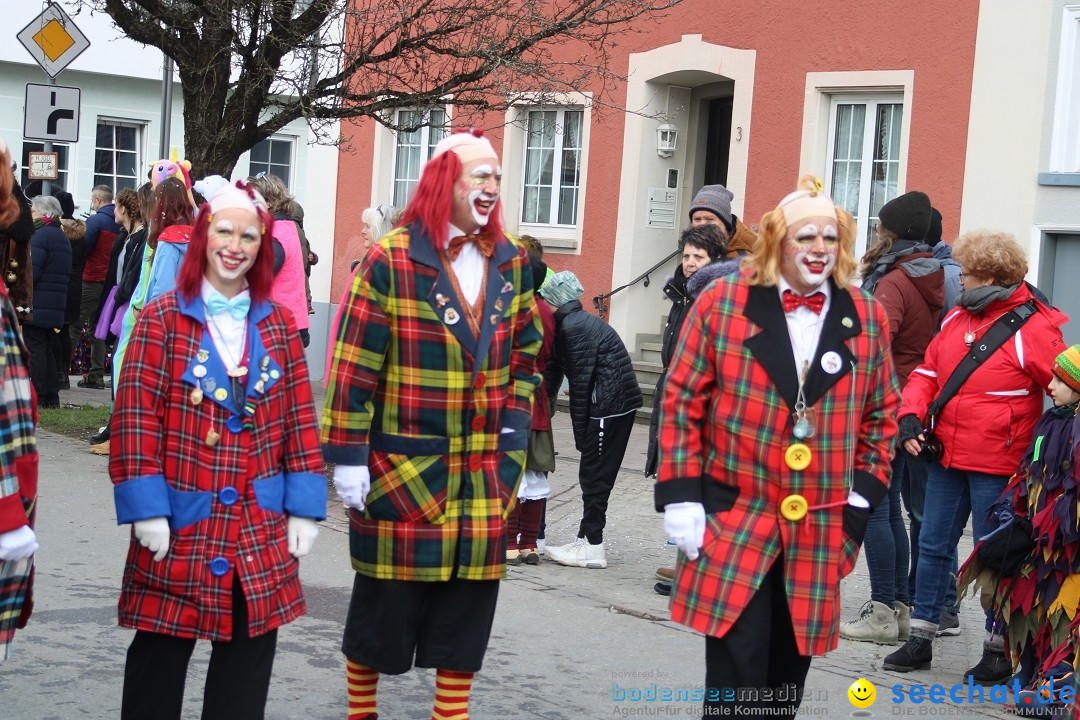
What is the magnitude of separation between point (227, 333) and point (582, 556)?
4.41 m

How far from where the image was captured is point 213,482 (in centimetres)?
390

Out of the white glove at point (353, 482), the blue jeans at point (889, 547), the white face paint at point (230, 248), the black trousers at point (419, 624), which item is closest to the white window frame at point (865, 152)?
the blue jeans at point (889, 547)

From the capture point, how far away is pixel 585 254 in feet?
53.5

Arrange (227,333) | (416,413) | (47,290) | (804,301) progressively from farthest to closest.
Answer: (47,290) < (416,413) < (804,301) < (227,333)

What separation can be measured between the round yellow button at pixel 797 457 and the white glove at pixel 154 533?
177 cm

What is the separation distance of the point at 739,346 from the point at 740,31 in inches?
442

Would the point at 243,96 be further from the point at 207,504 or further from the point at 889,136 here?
the point at 207,504

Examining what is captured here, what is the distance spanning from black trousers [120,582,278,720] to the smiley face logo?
2770mm

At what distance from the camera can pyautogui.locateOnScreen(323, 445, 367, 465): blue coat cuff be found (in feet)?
14.2

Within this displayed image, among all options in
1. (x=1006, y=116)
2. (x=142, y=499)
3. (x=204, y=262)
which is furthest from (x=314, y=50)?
(x=142, y=499)

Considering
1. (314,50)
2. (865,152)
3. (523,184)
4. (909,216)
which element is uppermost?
(314,50)

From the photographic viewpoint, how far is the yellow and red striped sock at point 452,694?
4496 mm

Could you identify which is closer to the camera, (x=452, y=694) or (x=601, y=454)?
(x=452, y=694)

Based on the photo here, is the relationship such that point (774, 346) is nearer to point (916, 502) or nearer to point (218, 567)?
point (218, 567)
